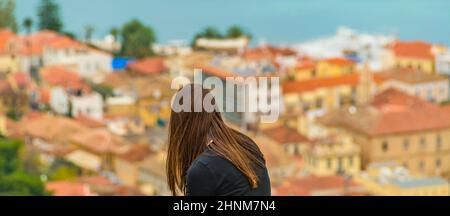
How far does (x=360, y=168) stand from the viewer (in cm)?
1535

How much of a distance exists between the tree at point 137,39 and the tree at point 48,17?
4.88 ft

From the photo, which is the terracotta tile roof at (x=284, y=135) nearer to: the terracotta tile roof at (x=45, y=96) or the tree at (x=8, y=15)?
the terracotta tile roof at (x=45, y=96)

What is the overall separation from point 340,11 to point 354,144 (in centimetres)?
1531

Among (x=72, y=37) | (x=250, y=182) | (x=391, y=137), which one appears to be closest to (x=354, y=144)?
(x=391, y=137)

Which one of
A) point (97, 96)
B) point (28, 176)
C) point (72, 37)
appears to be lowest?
point (28, 176)

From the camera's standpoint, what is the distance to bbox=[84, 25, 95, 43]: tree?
24.4m

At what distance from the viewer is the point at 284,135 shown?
53.5 feet

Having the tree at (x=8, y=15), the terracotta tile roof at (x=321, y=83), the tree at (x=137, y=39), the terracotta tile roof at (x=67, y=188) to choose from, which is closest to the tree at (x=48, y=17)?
the tree at (x=8, y=15)

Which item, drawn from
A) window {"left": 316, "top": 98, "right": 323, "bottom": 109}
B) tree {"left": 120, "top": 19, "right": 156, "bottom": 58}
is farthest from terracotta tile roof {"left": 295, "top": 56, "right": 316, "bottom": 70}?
tree {"left": 120, "top": 19, "right": 156, "bottom": 58}

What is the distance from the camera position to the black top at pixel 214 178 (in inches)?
25.9

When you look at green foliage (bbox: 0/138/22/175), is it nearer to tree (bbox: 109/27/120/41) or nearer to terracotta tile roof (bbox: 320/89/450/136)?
terracotta tile roof (bbox: 320/89/450/136)

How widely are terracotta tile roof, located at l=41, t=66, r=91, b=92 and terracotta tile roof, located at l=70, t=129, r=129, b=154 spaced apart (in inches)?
127
